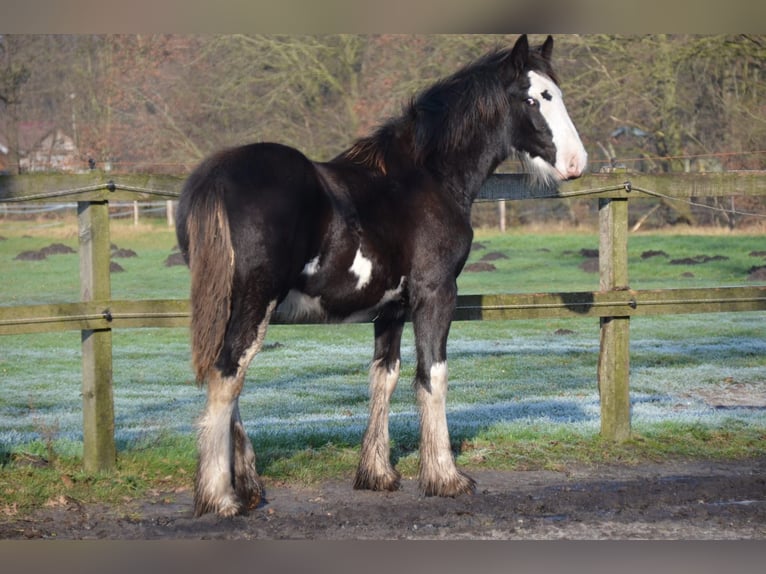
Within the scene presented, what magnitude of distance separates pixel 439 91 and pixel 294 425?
3.07 meters

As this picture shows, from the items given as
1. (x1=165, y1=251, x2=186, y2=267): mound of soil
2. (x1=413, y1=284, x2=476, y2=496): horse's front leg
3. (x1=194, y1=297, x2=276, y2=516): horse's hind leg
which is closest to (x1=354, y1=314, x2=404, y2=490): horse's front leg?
(x1=413, y1=284, x2=476, y2=496): horse's front leg

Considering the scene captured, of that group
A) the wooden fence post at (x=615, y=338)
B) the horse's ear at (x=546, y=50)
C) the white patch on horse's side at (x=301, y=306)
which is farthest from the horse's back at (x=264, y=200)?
the wooden fence post at (x=615, y=338)

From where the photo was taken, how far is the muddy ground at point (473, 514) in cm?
453

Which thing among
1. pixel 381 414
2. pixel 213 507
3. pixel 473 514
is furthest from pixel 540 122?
pixel 213 507

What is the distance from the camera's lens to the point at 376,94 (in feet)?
89.7

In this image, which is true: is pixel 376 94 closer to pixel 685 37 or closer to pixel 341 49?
pixel 341 49

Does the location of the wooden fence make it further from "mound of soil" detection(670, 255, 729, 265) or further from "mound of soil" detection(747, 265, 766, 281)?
"mound of soil" detection(670, 255, 729, 265)

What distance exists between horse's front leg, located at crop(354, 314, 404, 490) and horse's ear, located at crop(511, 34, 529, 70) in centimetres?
170

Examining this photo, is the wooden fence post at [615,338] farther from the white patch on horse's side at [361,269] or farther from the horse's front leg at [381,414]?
the white patch on horse's side at [361,269]

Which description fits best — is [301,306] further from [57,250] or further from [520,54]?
[57,250]

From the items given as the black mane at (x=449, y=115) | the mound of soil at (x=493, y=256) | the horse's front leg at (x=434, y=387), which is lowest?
the horse's front leg at (x=434, y=387)

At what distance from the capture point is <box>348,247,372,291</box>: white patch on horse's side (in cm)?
501

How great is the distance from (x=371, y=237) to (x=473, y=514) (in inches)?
61.8

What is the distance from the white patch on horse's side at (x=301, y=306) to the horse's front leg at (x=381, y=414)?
64cm
